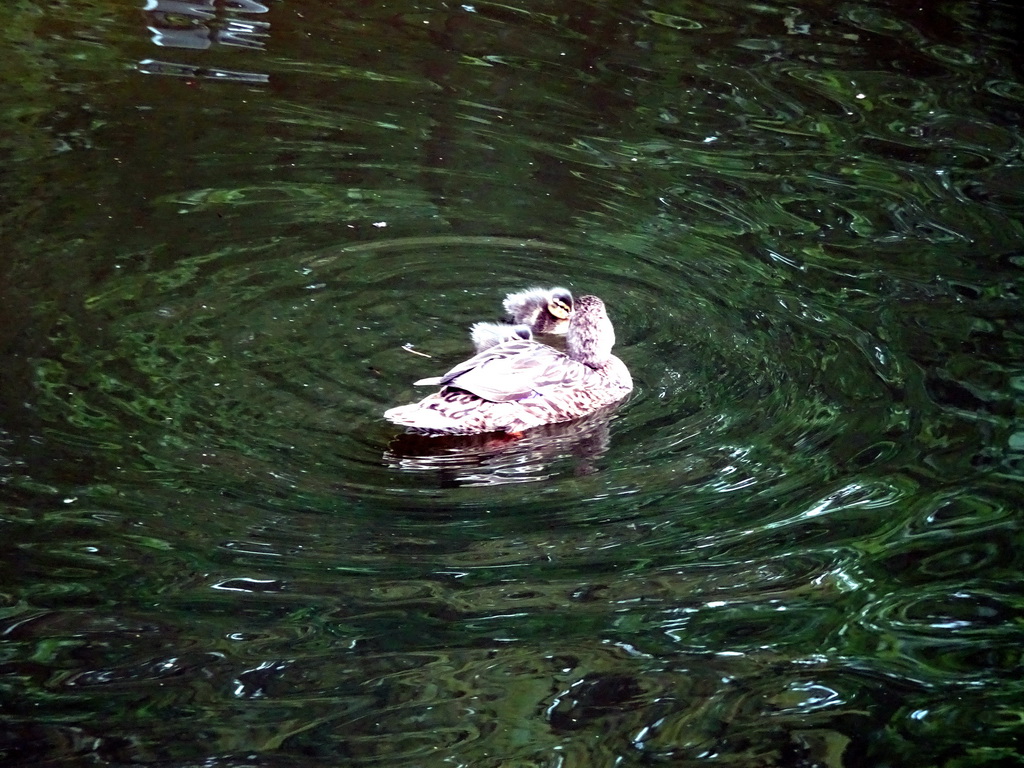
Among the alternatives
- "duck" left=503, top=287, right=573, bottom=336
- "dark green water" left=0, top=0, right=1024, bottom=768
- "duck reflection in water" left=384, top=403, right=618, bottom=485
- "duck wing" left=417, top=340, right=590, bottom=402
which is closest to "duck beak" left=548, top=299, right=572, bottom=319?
"duck" left=503, top=287, right=573, bottom=336

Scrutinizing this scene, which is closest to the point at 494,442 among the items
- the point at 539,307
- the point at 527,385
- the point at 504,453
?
the point at 504,453

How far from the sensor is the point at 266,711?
13.0 ft

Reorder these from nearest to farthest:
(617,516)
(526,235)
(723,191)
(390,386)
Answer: (617,516) < (390,386) < (526,235) < (723,191)

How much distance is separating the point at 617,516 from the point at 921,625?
1.10m

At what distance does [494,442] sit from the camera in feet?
18.9

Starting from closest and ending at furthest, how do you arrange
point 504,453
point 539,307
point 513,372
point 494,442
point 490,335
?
1. point 504,453
2. point 494,442
3. point 513,372
4. point 490,335
5. point 539,307

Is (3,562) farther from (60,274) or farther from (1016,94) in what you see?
(1016,94)

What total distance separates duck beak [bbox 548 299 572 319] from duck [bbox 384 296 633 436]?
0.28 feet

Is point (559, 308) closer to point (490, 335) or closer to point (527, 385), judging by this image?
point (490, 335)

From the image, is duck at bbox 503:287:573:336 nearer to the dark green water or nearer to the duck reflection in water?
the dark green water

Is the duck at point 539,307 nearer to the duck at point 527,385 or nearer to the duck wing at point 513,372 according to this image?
the duck at point 527,385

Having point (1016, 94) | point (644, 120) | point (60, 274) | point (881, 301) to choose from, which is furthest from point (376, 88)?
point (1016, 94)

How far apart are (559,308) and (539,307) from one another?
11cm

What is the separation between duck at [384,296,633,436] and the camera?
561 cm
